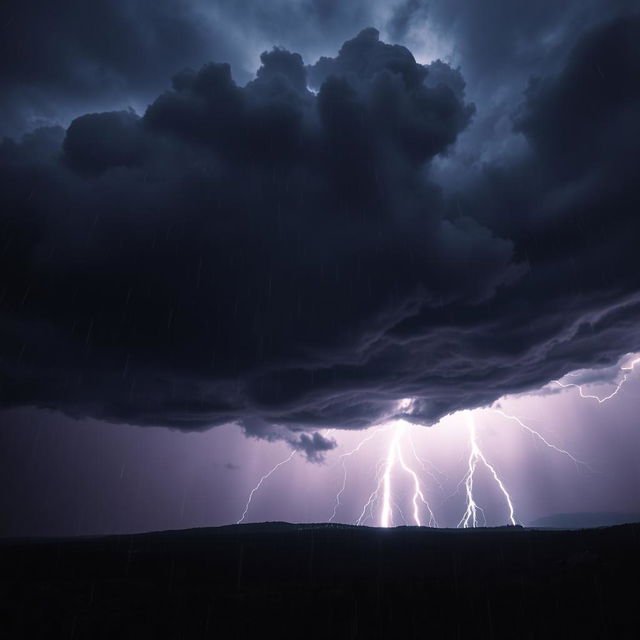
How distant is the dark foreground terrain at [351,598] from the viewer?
25.3 m

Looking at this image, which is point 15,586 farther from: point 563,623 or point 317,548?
point 563,623

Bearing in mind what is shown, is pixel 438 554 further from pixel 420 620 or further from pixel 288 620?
pixel 288 620

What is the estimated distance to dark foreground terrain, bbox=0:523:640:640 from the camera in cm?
2533

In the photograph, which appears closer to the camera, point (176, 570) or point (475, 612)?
point (475, 612)

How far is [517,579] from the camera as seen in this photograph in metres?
35.7

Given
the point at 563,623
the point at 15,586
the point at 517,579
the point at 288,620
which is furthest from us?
the point at 15,586

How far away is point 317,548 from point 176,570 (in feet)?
103

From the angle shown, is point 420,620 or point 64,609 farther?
point 64,609

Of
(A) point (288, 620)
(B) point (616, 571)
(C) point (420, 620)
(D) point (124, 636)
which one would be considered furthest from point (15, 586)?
(B) point (616, 571)

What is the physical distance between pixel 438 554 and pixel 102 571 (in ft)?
160

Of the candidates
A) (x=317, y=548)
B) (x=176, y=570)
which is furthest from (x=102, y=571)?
(x=317, y=548)

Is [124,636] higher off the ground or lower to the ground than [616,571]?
lower

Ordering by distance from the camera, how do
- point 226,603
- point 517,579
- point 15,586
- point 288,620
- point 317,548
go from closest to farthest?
1. point 288,620
2. point 226,603
3. point 517,579
4. point 15,586
5. point 317,548

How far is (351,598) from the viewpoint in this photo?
32750 millimetres
